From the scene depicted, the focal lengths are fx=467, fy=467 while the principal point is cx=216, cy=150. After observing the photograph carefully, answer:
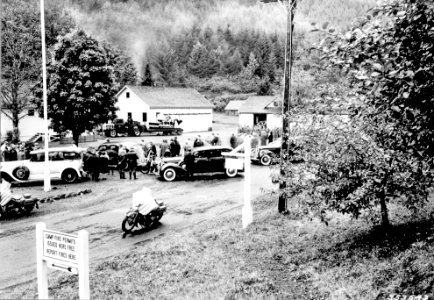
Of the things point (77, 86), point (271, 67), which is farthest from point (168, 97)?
point (271, 67)

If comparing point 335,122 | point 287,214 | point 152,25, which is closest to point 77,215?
point 287,214

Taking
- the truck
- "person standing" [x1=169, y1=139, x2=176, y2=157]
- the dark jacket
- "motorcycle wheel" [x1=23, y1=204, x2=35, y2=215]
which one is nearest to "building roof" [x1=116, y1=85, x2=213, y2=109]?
the truck

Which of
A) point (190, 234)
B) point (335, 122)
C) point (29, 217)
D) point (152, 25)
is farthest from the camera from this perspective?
point (152, 25)

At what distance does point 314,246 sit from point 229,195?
339 inches

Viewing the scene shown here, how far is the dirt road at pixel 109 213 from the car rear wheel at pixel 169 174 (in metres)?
0.40

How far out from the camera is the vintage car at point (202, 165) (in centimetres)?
2192

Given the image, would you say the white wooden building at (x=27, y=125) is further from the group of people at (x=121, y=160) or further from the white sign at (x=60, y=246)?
the white sign at (x=60, y=246)

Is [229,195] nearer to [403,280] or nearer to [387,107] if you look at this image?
[403,280]

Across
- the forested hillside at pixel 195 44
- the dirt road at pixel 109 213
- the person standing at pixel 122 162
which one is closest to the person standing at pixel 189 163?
the dirt road at pixel 109 213

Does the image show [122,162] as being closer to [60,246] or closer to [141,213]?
[141,213]

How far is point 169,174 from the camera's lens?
2191cm

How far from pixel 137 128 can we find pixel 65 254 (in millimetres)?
40884

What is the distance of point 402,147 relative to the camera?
21.3ft

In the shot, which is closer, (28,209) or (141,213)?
(141,213)
